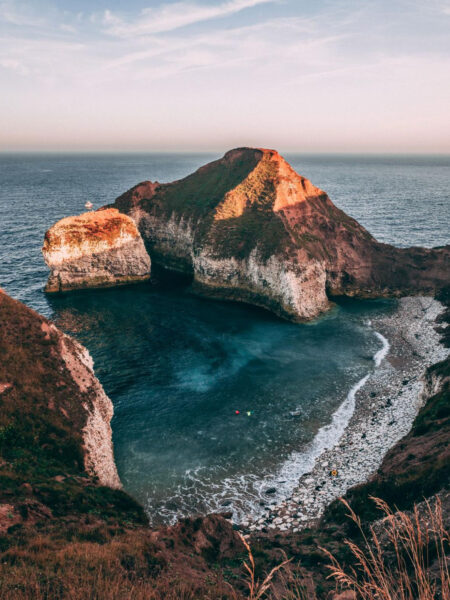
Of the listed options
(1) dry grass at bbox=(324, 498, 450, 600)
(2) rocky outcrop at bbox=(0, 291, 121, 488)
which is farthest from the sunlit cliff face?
(1) dry grass at bbox=(324, 498, 450, 600)

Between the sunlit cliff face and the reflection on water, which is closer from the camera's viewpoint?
the reflection on water

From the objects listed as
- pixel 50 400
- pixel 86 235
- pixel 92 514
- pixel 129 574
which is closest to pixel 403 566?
pixel 129 574

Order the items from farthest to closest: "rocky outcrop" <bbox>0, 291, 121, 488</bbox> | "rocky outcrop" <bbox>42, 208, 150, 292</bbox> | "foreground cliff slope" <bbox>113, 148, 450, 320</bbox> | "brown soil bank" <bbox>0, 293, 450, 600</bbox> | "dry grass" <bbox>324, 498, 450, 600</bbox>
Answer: "rocky outcrop" <bbox>42, 208, 150, 292</bbox>, "foreground cliff slope" <bbox>113, 148, 450, 320</bbox>, "rocky outcrop" <bbox>0, 291, 121, 488</bbox>, "brown soil bank" <bbox>0, 293, 450, 600</bbox>, "dry grass" <bbox>324, 498, 450, 600</bbox>

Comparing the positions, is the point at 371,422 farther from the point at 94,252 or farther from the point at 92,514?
the point at 94,252

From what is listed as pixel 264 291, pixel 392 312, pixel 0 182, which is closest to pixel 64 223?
pixel 264 291

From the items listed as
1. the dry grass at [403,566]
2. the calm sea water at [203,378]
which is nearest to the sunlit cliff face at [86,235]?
the calm sea water at [203,378]

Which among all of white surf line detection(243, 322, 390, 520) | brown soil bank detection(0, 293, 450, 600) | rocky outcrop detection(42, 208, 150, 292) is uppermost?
rocky outcrop detection(42, 208, 150, 292)

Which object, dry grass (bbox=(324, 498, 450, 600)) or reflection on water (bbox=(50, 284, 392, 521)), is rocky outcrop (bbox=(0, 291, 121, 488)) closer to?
reflection on water (bbox=(50, 284, 392, 521))

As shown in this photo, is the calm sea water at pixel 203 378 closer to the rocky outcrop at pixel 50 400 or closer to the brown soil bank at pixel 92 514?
the rocky outcrop at pixel 50 400
